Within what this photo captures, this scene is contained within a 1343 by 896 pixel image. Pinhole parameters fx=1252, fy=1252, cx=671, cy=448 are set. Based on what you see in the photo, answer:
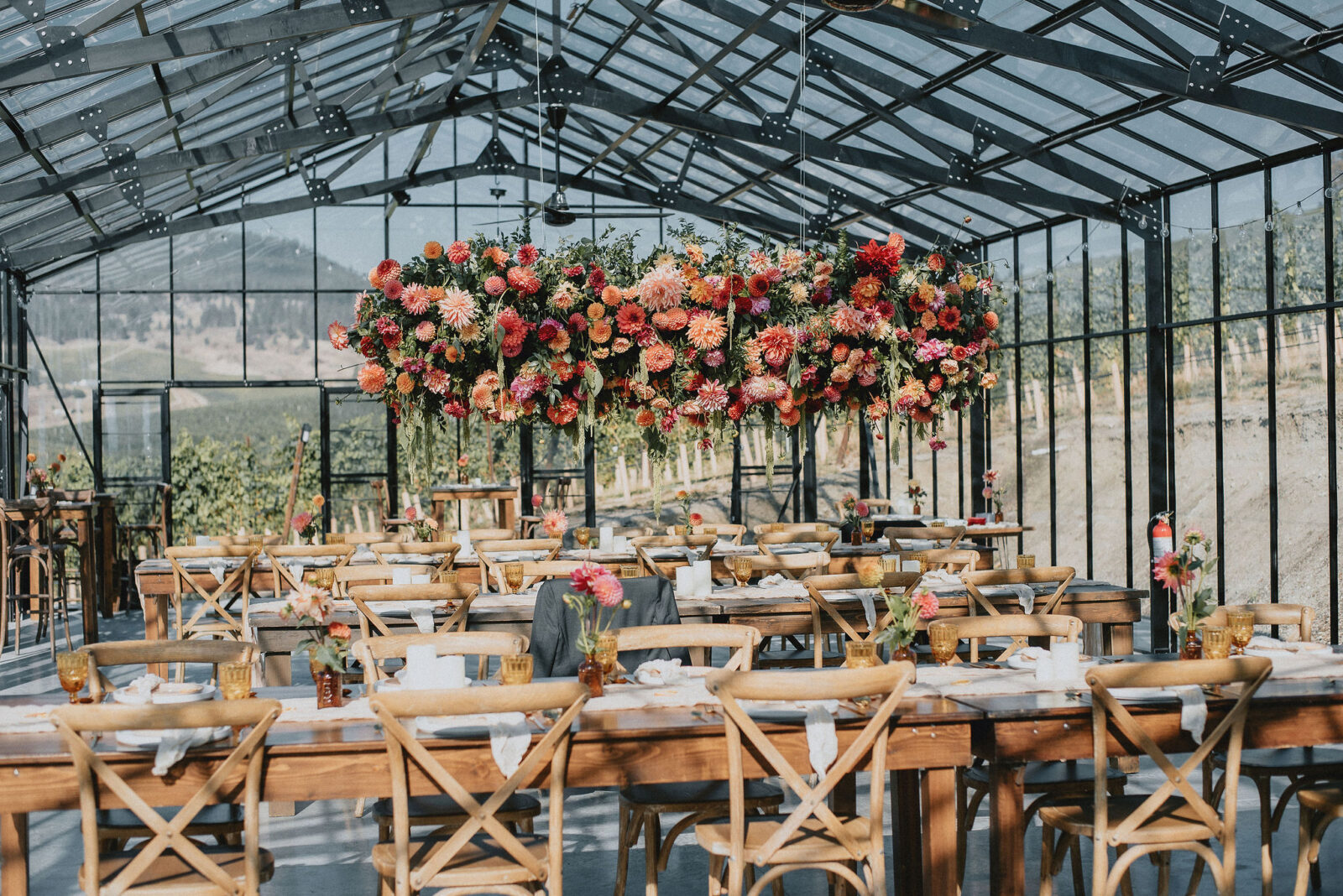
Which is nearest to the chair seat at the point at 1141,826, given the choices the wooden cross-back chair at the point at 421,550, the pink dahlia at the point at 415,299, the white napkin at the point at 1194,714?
the white napkin at the point at 1194,714

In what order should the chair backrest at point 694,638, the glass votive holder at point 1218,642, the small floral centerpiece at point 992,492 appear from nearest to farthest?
the glass votive holder at point 1218,642, the chair backrest at point 694,638, the small floral centerpiece at point 992,492

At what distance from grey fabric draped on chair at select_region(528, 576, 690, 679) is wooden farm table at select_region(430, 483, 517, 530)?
7.93 metres

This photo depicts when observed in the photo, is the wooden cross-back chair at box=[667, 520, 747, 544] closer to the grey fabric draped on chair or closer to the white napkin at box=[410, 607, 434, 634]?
the white napkin at box=[410, 607, 434, 634]

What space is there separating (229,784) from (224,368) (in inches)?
477

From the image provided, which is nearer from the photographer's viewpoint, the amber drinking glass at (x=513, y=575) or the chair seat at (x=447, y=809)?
the chair seat at (x=447, y=809)

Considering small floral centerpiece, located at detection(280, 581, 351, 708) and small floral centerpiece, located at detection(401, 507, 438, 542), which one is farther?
small floral centerpiece, located at detection(401, 507, 438, 542)

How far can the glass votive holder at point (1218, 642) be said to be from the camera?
3732 mm

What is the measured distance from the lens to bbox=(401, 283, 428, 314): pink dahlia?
4.83m

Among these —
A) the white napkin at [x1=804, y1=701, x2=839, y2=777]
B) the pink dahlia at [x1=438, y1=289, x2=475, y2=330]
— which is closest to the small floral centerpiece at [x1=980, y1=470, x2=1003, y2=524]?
the pink dahlia at [x1=438, y1=289, x2=475, y2=330]

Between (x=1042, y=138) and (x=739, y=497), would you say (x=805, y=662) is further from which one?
(x=739, y=497)

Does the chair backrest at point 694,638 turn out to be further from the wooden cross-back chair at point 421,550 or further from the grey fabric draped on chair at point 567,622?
the wooden cross-back chair at point 421,550

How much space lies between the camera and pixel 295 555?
22.9 feet

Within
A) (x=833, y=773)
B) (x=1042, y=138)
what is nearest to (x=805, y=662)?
(x=833, y=773)

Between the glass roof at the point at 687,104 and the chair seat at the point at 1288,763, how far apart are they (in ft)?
14.4
